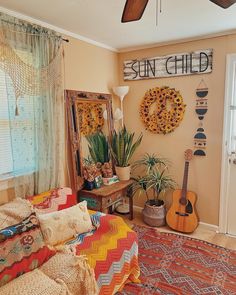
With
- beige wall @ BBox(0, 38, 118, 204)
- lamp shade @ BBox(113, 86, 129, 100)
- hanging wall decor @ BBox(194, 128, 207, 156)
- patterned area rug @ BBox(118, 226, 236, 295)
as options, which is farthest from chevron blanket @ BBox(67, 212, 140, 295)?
lamp shade @ BBox(113, 86, 129, 100)

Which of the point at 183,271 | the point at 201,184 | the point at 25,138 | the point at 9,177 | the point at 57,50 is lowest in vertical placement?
the point at 183,271

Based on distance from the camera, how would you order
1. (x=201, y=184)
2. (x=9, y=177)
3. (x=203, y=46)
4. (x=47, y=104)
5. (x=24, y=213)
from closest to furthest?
1. (x=24, y=213)
2. (x=9, y=177)
3. (x=47, y=104)
4. (x=203, y=46)
5. (x=201, y=184)

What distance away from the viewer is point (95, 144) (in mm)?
3117

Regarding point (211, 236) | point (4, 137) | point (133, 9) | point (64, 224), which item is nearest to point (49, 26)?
point (4, 137)

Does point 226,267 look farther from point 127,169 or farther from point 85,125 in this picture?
point 85,125

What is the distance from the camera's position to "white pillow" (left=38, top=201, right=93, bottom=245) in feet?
6.47

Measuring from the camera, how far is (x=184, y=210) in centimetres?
307

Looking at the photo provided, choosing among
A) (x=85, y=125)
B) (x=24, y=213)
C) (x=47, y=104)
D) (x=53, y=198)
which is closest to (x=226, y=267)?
(x=53, y=198)

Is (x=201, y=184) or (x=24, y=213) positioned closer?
(x=24, y=213)

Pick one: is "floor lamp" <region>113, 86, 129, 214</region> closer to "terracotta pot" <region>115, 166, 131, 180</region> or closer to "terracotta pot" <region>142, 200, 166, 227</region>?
"terracotta pot" <region>142, 200, 166, 227</region>

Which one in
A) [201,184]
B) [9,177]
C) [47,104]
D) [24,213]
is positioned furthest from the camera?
[201,184]

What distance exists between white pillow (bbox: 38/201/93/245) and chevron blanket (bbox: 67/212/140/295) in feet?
0.22

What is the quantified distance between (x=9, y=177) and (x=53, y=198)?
0.44m

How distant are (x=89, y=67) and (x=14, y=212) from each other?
1919 mm
